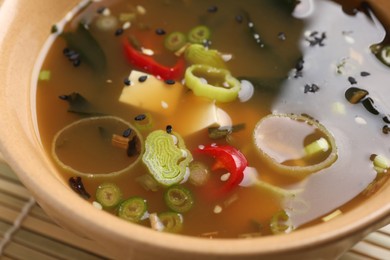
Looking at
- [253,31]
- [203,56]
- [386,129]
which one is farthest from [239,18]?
[386,129]

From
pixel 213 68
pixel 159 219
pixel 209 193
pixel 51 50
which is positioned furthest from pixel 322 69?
pixel 51 50

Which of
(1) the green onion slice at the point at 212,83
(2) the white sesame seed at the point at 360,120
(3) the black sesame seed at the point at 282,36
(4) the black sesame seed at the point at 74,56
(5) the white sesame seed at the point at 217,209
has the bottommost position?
(4) the black sesame seed at the point at 74,56

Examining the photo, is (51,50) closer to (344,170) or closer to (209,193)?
(209,193)

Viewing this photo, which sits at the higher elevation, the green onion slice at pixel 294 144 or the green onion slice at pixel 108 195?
the green onion slice at pixel 294 144

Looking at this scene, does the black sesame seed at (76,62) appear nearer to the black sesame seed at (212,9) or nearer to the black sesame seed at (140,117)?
the black sesame seed at (140,117)

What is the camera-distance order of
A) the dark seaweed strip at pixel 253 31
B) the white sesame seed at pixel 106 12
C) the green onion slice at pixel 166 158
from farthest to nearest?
the white sesame seed at pixel 106 12 → the dark seaweed strip at pixel 253 31 → the green onion slice at pixel 166 158

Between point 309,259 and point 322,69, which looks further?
point 322,69

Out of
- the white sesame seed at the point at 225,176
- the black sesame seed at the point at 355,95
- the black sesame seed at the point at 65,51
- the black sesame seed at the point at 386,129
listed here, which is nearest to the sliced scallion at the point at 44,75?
the black sesame seed at the point at 65,51
